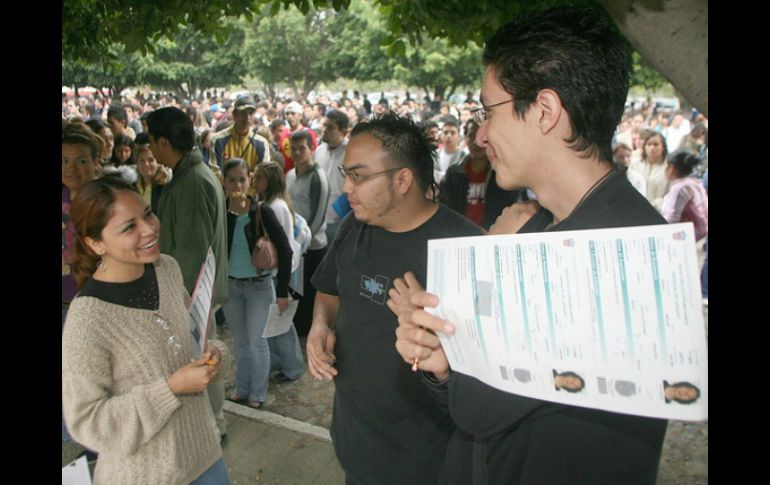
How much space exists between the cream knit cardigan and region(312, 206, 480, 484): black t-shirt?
2.02 feet

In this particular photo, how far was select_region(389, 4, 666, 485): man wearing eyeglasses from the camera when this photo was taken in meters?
1.27

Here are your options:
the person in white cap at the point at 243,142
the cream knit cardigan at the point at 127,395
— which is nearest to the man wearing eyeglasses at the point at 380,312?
the cream knit cardigan at the point at 127,395

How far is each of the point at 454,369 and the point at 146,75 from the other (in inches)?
1520

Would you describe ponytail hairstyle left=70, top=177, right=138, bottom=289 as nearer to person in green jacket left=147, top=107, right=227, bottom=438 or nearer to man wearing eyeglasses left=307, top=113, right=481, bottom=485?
man wearing eyeglasses left=307, top=113, right=481, bottom=485

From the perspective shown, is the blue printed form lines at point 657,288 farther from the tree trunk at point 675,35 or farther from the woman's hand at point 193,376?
the woman's hand at point 193,376

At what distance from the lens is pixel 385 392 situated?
90.9 inches

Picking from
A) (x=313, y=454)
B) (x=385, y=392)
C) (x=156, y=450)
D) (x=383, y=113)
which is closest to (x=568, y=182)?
(x=385, y=392)

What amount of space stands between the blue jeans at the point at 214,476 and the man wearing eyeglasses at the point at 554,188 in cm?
130

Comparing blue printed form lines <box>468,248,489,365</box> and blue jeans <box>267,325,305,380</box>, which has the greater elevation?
blue printed form lines <box>468,248,489,365</box>

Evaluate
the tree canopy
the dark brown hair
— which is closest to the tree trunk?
the tree canopy

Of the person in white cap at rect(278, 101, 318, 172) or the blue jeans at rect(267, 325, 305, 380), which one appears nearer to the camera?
the blue jeans at rect(267, 325, 305, 380)

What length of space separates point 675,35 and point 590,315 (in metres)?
1.67

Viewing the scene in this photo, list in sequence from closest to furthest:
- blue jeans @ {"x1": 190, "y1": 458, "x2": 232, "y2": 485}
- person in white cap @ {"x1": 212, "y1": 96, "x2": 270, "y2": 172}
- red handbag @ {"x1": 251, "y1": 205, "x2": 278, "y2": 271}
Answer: blue jeans @ {"x1": 190, "y1": 458, "x2": 232, "y2": 485}
red handbag @ {"x1": 251, "y1": 205, "x2": 278, "y2": 271}
person in white cap @ {"x1": 212, "y1": 96, "x2": 270, "y2": 172}

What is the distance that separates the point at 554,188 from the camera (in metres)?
→ 1.45
